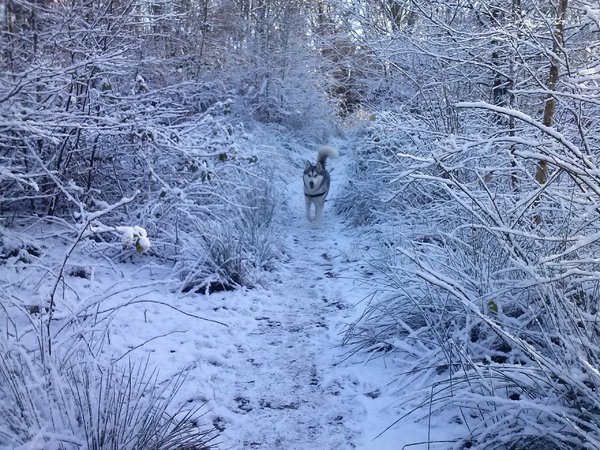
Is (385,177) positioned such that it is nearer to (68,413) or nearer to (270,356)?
(270,356)

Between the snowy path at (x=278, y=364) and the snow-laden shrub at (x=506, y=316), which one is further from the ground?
the snow-laden shrub at (x=506, y=316)

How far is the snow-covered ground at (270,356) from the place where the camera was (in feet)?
10.4

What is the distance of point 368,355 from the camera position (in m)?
4.08

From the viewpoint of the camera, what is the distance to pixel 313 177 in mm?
8789

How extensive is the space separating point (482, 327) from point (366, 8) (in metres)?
7.88

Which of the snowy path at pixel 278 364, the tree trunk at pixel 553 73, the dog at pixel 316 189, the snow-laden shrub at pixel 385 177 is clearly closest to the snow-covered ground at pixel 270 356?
the snowy path at pixel 278 364

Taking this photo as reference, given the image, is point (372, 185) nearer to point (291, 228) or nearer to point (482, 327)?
point (291, 228)

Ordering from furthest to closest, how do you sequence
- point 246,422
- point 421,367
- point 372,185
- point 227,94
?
point 227,94 < point 372,185 < point 421,367 < point 246,422

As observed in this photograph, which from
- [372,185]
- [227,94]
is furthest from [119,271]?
[227,94]

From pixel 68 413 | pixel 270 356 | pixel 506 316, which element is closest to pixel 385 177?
pixel 270 356

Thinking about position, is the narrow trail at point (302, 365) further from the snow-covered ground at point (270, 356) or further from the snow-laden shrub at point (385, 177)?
the snow-laden shrub at point (385, 177)

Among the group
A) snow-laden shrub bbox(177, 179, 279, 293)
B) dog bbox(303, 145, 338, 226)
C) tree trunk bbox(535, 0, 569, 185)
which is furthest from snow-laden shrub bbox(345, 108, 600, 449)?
dog bbox(303, 145, 338, 226)

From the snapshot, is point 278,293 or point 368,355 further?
point 278,293

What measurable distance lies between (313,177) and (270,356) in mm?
5030
